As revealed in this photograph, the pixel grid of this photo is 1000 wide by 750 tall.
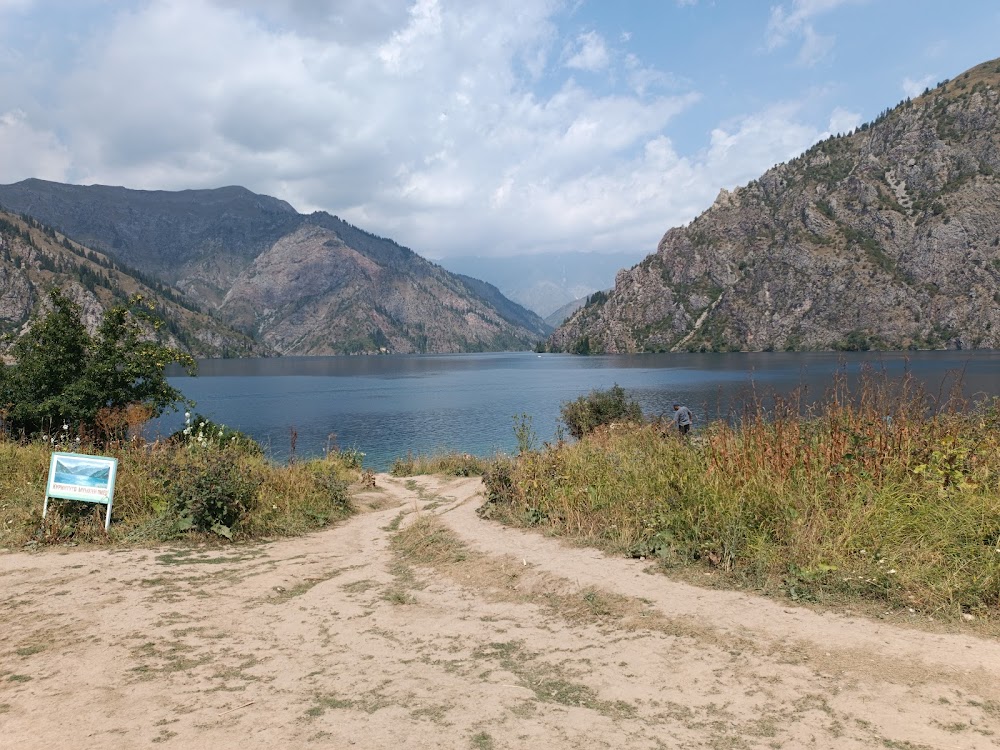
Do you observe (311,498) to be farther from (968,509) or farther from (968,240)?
(968,240)

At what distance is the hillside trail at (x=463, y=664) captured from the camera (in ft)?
13.5

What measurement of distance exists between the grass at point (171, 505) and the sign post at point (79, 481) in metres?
0.44

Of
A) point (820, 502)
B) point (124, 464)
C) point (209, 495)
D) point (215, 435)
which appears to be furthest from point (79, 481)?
point (820, 502)

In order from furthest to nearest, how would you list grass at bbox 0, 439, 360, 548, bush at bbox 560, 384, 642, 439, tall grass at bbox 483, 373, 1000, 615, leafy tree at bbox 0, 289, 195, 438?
bush at bbox 560, 384, 642, 439 → leafy tree at bbox 0, 289, 195, 438 → grass at bbox 0, 439, 360, 548 → tall grass at bbox 483, 373, 1000, 615

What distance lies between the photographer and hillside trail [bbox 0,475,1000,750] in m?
4.10

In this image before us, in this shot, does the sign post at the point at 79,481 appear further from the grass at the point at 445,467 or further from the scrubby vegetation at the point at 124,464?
the grass at the point at 445,467

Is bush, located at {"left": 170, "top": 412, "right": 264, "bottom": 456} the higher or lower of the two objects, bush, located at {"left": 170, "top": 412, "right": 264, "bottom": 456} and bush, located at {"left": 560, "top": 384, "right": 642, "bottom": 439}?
the lower

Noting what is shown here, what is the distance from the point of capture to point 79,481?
9695 millimetres

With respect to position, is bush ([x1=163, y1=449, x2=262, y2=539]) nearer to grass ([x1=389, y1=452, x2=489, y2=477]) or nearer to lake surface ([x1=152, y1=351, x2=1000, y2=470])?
grass ([x1=389, y1=452, x2=489, y2=477])

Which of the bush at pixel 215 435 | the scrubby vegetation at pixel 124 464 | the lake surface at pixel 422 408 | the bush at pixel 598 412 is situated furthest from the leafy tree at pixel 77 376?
the bush at pixel 598 412

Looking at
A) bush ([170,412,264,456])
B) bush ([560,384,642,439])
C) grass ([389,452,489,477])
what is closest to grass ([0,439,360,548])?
bush ([170,412,264,456])

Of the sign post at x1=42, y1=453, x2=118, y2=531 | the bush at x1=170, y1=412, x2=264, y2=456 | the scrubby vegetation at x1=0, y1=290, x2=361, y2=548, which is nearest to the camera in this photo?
the sign post at x1=42, y1=453, x2=118, y2=531

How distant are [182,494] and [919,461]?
39.2 ft

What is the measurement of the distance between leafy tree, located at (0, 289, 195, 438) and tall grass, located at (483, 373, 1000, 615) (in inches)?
621
